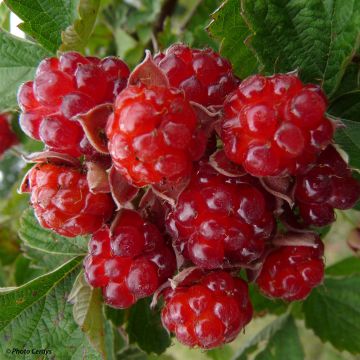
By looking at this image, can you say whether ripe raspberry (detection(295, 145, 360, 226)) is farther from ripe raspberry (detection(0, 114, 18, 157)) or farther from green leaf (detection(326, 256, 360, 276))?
ripe raspberry (detection(0, 114, 18, 157))

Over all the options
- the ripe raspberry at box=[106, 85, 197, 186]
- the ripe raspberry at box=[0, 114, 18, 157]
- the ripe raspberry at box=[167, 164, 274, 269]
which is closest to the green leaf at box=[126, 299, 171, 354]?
the ripe raspberry at box=[167, 164, 274, 269]

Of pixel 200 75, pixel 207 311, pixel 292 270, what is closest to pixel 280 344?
pixel 292 270

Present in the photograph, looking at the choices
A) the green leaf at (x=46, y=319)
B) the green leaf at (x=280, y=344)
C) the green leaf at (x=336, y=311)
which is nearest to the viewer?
the green leaf at (x=46, y=319)

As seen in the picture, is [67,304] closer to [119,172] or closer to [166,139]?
[119,172]

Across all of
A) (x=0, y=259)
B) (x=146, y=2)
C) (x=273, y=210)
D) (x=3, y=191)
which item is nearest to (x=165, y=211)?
(x=273, y=210)

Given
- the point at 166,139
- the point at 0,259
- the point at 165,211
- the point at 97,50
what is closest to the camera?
the point at 166,139

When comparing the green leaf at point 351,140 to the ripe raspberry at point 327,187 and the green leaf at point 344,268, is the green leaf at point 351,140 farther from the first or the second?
the green leaf at point 344,268

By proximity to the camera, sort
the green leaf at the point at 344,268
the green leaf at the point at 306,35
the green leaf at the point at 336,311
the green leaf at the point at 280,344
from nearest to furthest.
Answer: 1. the green leaf at the point at 306,35
2. the green leaf at the point at 336,311
3. the green leaf at the point at 280,344
4. the green leaf at the point at 344,268

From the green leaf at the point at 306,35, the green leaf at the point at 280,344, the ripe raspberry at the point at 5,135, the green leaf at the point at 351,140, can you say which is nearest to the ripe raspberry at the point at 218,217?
the green leaf at the point at 351,140
